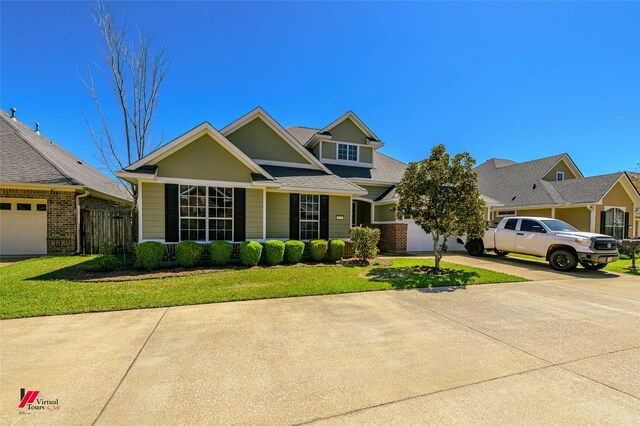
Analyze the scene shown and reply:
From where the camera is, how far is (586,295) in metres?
7.28

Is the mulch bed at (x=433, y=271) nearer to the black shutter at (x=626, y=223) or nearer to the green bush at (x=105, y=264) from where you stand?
the green bush at (x=105, y=264)

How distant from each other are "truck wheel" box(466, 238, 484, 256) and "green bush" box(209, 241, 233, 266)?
481 inches

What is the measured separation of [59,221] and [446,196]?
15997 mm

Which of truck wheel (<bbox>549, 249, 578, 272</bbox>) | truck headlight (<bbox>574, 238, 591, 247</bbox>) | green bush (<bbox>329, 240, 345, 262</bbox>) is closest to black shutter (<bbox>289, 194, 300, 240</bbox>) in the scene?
green bush (<bbox>329, 240, 345, 262</bbox>)

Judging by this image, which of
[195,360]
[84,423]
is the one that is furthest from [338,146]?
[84,423]

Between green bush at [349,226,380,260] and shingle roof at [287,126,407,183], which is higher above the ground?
shingle roof at [287,126,407,183]

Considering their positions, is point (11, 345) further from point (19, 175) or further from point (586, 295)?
point (19, 175)

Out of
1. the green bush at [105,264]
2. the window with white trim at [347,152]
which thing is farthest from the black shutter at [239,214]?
the window with white trim at [347,152]

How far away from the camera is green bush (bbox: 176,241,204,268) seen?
31.3 feet

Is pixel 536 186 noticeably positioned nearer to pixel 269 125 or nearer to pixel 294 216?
pixel 294 216

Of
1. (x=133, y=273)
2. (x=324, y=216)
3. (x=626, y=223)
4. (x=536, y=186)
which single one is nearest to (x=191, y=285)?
(x=133, y=273)

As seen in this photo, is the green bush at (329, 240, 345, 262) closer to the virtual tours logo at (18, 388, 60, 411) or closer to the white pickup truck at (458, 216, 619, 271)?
the white pickup truck at (458, 216, 619, 271)

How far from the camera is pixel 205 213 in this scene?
34.6 ft

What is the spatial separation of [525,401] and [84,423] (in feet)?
13.7
